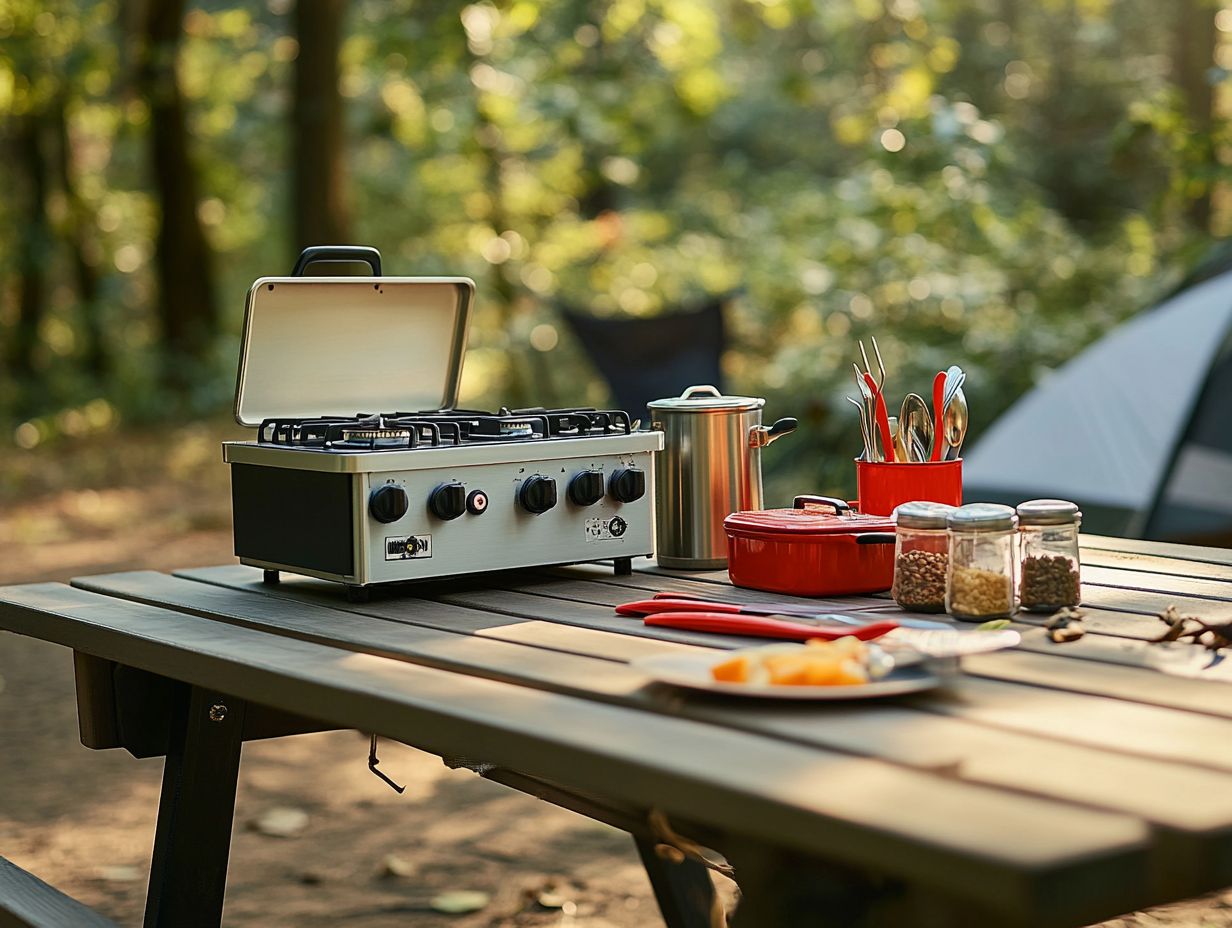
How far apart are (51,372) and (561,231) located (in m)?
4.88

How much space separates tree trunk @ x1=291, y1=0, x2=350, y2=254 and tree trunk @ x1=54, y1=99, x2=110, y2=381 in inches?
148

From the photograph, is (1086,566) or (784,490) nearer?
(1086,566)

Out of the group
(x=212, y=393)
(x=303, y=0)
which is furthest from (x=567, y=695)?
(x=212, y=393)

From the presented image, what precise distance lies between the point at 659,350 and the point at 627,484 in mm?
5006

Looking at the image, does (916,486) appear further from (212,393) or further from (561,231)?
(561,231)

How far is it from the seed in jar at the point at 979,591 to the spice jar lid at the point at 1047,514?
8cm

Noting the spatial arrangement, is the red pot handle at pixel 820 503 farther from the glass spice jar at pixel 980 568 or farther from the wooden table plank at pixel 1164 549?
the wooden table plank at pixel 1164 549

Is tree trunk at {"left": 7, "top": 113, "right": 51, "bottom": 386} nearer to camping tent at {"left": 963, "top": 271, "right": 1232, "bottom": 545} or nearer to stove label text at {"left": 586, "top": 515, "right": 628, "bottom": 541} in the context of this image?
camping tent at {"left": 963, "top": 271, "right": 1232, "bottom": 545}

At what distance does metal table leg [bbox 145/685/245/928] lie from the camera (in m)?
2.09

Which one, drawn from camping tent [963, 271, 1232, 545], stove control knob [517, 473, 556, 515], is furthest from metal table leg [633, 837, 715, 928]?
camping tent [963, 271, 1232, 545]

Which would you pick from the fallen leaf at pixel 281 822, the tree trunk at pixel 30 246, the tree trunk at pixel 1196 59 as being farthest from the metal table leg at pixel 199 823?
the tree trunk at pixel 30 246

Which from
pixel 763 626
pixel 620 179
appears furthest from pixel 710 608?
pixel 620 179

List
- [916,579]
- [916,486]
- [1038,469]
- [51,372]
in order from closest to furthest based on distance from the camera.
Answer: [916,579] < [916,486] < [1038,469] < [51,372]

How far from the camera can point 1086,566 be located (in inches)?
87.8
